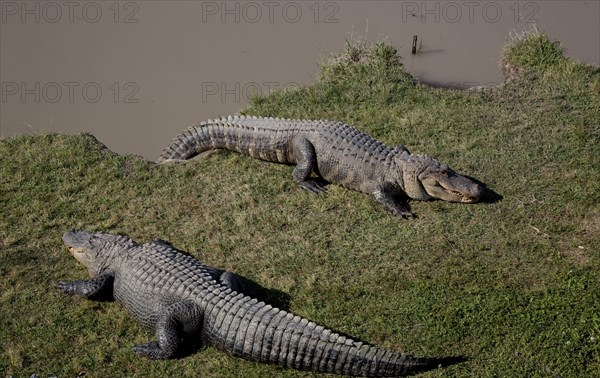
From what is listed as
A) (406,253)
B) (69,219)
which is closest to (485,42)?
(406,253)

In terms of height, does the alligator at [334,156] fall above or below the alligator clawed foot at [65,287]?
above

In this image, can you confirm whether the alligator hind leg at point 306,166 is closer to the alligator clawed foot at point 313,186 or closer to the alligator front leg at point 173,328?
the alligator clawed foot at point 313,186

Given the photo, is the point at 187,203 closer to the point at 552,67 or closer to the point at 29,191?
the point at 29,191

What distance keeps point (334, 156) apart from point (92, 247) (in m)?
3.01

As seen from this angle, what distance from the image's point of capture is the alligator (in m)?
8.44

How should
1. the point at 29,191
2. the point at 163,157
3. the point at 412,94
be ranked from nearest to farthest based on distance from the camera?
1. the point at 29,191
2. the point at 163,157
3. the point at 412,94

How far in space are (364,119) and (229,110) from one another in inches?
92.0

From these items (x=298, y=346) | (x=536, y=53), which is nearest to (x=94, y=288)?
(x=298, y=346)

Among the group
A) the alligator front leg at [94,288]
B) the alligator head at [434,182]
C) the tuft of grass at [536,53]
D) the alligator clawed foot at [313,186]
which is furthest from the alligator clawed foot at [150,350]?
the tuft of grass at [536,53]

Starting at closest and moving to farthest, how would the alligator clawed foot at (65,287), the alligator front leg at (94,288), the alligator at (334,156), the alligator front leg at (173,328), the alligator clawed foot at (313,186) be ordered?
the alligator front leg at (173,328) → the alligator front leg at (94,288) → the alligator clawed foot at (65,287) → the alligator at (334,156) → the alligator clawed foot at (313,186)

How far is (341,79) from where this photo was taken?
1107 cm

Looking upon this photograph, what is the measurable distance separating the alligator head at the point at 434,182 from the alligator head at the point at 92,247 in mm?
3259

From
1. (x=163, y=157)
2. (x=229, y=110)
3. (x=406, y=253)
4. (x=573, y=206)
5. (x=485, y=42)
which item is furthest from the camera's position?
(x=485, y=42)

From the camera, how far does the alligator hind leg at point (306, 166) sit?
8898mm
